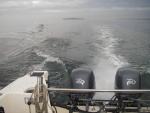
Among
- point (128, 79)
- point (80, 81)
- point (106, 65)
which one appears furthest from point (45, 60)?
point (128, 79)

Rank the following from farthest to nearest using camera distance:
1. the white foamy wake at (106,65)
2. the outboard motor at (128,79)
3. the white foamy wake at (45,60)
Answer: the white foamy wake at (45,60) < the white foamy wake at (106,65) < the outboard motor at (128,79)

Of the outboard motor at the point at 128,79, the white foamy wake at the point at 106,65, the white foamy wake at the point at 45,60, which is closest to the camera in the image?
the outboard motor at the point at 128,79

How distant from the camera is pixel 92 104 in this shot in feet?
13.7

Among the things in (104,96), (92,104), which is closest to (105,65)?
(104,96)

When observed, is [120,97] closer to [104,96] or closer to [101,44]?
[104,96]

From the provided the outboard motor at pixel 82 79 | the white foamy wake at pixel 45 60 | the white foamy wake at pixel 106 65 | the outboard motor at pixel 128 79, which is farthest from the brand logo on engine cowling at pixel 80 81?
the white foamy wake at pixel 45 60

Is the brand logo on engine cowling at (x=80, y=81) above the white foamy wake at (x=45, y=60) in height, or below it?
above

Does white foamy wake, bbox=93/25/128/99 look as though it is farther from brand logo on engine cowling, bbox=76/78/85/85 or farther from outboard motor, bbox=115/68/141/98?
brand logo on engine cowling, bbox=76/78/85/85

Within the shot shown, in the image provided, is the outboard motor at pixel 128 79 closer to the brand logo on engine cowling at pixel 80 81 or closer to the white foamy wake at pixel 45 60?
the brand logo on engine cowling at pixel 80 81

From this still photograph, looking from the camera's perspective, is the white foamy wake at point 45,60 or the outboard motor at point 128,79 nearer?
the outboard motor at point 128,79

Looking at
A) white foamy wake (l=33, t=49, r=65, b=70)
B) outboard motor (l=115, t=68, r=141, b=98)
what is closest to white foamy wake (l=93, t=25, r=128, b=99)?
outboard motor (l=115, t=68, r=141, b=98)

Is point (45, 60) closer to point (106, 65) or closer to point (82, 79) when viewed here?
point (106, 65)

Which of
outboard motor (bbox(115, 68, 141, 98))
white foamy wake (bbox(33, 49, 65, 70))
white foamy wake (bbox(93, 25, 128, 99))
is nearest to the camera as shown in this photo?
outboard motor (bbox(115, 68, 141, 98))

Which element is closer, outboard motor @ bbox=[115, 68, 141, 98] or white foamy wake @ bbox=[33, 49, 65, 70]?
outboard motor @ bbox=[115, 68, 141, 98]
